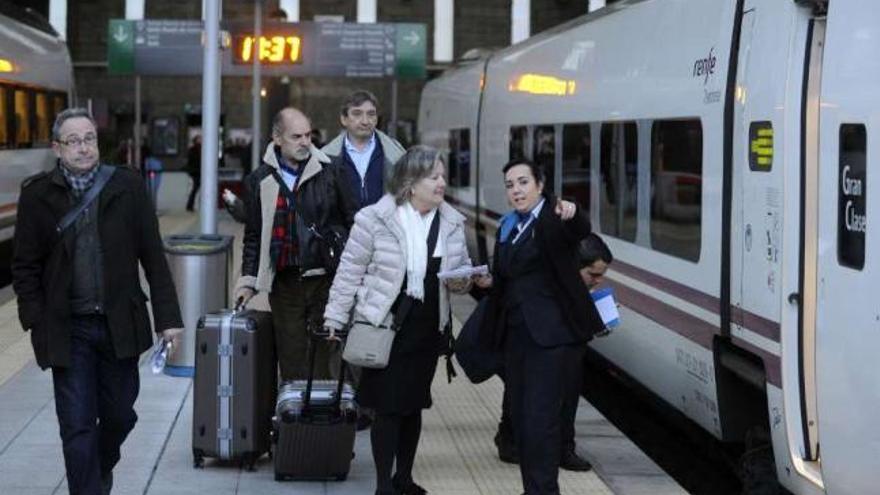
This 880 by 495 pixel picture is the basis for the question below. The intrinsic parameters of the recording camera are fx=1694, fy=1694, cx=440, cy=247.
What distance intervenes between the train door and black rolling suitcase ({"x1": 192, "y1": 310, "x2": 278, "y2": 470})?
2877mm

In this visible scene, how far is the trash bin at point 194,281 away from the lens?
11.6m

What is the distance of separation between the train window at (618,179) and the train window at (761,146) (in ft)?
9.64

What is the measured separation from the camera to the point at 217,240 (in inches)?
470

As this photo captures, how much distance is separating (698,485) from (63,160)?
4.74 m

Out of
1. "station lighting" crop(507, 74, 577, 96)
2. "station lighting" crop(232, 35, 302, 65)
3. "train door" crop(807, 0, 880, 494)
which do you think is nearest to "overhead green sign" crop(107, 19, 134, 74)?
"station lighting" crop(232, 35, 302, 65)

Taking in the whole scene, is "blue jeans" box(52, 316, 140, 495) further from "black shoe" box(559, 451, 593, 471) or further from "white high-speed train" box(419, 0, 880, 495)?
"white high-speed train" box(419, 0, 880, 495)

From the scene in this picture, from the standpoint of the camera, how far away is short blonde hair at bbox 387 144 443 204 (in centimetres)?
732

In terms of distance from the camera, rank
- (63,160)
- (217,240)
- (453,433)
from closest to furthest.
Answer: (63,160) < (453,433) < (217,240)

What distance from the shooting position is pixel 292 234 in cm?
852

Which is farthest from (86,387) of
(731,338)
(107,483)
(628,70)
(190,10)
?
(190,10)

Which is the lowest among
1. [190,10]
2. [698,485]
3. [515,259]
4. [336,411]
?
[698,485]

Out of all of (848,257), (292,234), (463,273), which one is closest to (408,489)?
(463,273)

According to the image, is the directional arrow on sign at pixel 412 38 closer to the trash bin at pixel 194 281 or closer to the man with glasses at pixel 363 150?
the trash bin at pixel 194 281

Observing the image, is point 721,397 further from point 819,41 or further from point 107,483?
point 107,483
